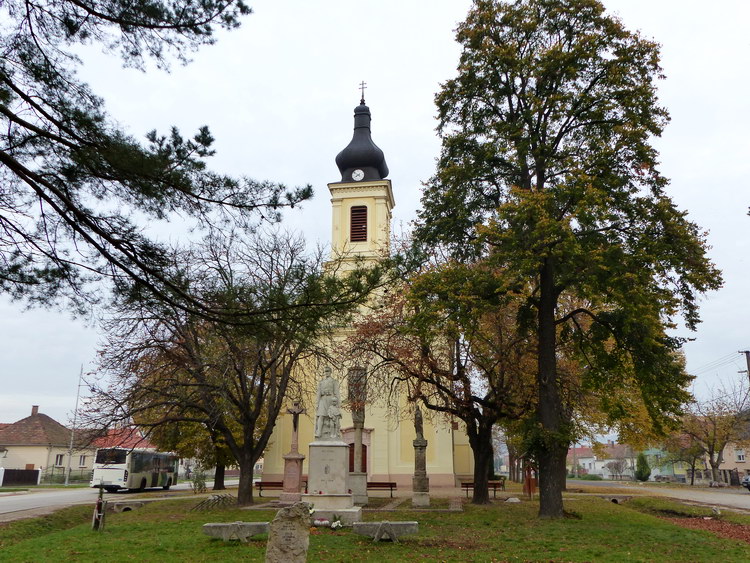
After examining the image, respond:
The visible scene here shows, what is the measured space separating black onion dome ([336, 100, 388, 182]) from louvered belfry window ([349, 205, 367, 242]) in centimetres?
211

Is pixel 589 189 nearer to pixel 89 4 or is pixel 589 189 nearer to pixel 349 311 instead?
pixel 349 311

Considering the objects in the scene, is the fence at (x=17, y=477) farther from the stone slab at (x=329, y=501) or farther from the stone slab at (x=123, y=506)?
the stone slab at (x=329, y=501)

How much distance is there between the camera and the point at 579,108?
651 inches

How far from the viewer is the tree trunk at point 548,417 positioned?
15.3m

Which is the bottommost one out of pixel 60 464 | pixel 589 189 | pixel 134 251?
pixel 60 464

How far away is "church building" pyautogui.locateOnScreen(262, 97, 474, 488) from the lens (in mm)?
32656

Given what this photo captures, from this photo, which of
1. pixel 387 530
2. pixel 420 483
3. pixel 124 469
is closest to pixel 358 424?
pixel 420 483

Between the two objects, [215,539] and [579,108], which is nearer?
[215,539]

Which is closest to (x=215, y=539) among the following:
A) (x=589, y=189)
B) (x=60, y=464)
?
(x=589, y=189)

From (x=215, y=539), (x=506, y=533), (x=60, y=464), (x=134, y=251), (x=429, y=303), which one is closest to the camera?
(x=134, y=251)

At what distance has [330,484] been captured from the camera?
636 inches

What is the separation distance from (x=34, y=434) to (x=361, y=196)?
3880cm

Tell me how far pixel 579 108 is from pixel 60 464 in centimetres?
5613

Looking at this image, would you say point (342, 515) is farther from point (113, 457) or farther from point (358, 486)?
point (113, 457)
